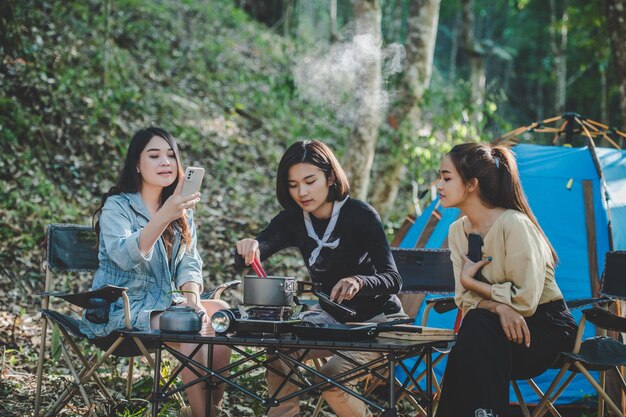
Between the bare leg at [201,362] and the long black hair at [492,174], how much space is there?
1.10 metres

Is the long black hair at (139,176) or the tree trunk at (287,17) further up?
the tree trunk at (287,17)

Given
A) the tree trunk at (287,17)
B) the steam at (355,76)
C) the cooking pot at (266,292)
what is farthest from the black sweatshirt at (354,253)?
the tree trunk at (287,17)

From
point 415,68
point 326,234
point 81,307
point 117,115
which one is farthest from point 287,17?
point 326,234

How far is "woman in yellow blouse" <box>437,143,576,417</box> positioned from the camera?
7.99 feet

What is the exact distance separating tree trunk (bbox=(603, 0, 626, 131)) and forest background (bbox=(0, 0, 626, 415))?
1 cm

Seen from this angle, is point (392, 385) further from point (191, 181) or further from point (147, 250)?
point (147, 250)

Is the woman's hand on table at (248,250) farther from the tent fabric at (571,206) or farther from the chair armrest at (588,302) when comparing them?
the tent fabric at (571,206)

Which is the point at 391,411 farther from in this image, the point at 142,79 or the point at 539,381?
the point at 142,79

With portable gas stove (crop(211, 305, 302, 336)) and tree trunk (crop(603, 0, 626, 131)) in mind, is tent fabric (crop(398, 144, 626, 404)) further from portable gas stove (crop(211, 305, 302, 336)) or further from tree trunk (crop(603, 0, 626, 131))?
tree trunk (crop(603, 0, 626, 131))

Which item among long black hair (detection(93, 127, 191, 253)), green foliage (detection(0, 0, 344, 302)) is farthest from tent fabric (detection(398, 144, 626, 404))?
green foliage (detection(0, 0, 344, 302))

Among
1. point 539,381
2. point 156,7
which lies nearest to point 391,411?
point 539,381

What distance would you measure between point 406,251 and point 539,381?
3.20ft

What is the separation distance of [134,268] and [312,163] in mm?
857

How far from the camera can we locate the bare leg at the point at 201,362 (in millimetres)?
2756
